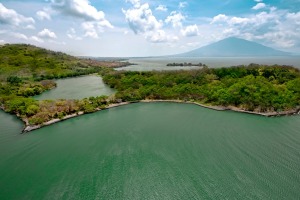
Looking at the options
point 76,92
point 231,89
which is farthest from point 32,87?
point 231,89

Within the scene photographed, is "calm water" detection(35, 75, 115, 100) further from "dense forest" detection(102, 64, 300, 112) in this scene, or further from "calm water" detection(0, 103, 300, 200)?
"calm water" detection(0, 103, 300, 200)

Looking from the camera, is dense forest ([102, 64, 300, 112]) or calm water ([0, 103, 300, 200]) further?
dense forest ([102, 64, 300, 112])

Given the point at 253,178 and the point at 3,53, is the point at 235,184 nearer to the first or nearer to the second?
the point at 253,178

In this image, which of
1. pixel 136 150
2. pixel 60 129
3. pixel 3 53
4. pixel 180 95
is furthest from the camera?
pixel 3 53

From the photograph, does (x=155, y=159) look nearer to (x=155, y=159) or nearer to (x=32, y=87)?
(x=155, y=159)

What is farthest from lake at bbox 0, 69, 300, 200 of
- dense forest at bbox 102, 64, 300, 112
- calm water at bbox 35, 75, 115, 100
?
calm water at bbox 35, 75, 115, 100

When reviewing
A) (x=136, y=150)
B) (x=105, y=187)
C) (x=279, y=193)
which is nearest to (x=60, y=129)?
(x=136, y=150)
